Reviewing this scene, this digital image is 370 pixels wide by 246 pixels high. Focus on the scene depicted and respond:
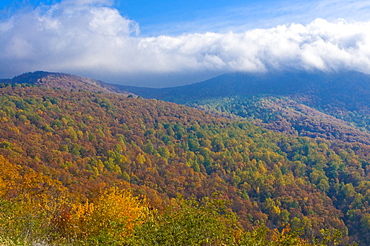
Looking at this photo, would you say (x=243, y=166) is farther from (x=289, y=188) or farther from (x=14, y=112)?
(x=14, y=112)

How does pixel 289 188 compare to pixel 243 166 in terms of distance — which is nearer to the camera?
pixel 289 188

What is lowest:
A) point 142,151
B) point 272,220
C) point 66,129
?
point 272,220

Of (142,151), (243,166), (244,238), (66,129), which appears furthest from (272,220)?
(244,238)

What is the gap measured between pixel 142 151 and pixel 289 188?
263 feet

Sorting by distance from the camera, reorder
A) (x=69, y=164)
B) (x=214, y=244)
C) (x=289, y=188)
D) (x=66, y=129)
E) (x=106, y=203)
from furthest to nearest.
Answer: (x=66, y=129)
(x=289, y=188)
(x=69, y=164)
(x=106, y=203)
(x=214, y=244)

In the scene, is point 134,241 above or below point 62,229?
above

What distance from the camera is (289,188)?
558ft

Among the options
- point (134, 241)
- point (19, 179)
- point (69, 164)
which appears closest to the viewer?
point (134, 241)

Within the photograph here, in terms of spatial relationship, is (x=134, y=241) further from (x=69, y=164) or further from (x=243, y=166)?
(x=243, y=166)

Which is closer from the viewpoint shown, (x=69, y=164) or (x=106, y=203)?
(x=106, y=203)

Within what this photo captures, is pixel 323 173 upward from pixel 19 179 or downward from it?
downward

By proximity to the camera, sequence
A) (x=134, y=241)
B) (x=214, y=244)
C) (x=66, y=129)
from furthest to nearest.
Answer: (x=66, y=129) < (x=214, y=244) < (x=134, y=241)

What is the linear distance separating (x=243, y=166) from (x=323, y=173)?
4341cm

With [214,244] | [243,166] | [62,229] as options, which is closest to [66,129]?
[243,166]
